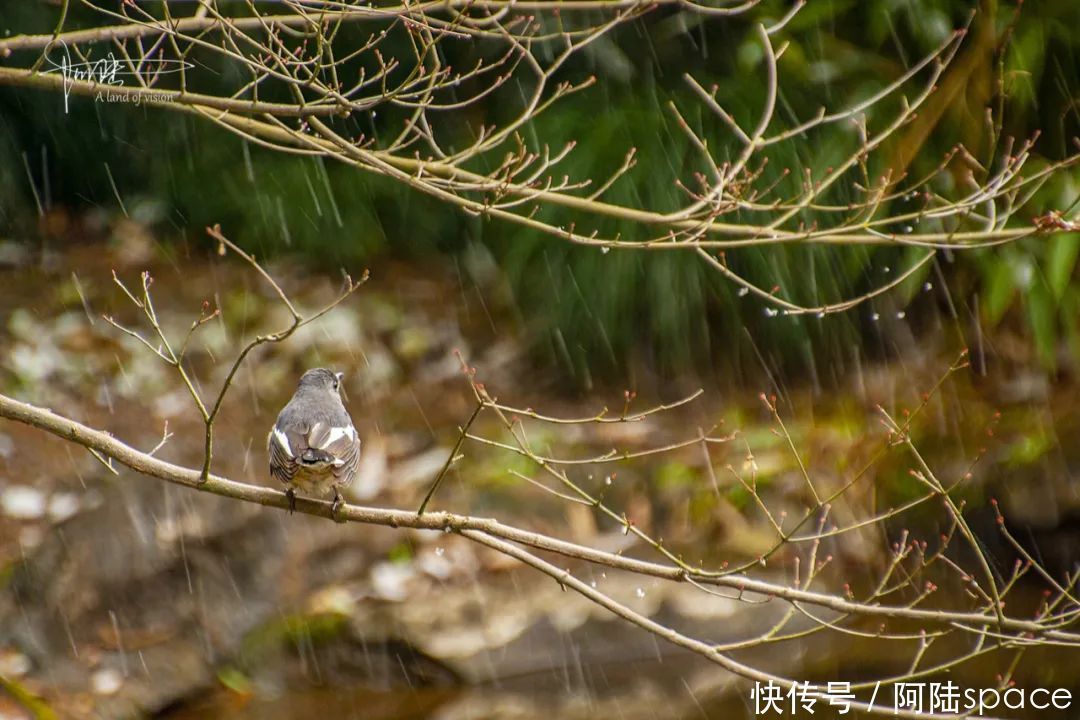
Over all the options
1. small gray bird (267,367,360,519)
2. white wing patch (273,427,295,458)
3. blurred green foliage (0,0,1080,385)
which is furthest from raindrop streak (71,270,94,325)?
white wing patch (273,427,295,458)

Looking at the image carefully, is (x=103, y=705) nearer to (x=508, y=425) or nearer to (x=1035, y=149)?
(x=508, y=425)

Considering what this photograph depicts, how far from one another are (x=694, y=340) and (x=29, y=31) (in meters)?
4.18

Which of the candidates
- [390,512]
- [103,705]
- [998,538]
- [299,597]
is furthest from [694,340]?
[390,512]

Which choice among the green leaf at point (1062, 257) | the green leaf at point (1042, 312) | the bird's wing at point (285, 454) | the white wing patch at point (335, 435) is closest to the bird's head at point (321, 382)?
the white wing patch at point (335, 435)

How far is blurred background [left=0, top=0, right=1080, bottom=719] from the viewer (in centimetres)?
462

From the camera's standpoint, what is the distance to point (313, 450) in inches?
113

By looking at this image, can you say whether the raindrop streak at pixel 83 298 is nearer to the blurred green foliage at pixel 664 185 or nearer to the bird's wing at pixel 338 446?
the blurred green foliage at pixel 664 185

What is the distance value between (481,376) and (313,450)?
3.68m

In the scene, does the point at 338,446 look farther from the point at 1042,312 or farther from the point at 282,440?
the point at 1042,312

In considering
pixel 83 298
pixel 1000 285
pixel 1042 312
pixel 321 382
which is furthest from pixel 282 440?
pixel 83 298

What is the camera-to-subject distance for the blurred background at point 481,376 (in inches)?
182

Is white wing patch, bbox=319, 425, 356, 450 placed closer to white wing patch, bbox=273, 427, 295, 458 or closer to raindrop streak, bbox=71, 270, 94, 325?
white wing patch, bbox=273, 427, 295, 458

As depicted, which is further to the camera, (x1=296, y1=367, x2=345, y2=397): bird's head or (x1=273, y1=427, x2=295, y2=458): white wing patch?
(x1=296, y1=367, x2=345, y2=397): bird's head

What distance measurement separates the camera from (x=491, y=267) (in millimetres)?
6957
